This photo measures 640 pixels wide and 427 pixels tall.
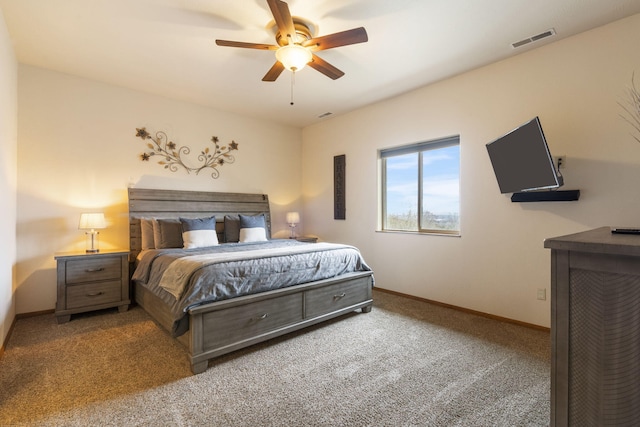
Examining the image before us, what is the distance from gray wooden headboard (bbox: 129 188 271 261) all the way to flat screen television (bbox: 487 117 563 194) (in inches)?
137

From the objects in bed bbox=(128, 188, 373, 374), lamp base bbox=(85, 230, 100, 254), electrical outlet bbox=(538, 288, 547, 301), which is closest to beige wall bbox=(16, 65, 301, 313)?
lamp base bbox=(85, 230, 100, 254)

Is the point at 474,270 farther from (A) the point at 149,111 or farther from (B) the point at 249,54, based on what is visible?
(A) the point at 149,111

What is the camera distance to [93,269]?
3328mm

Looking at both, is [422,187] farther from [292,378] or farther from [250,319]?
[292,378]

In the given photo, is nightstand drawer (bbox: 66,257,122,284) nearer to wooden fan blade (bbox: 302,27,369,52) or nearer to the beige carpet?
the beige carpet

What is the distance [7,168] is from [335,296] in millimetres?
3325

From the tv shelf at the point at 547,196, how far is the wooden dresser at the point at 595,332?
1996mm

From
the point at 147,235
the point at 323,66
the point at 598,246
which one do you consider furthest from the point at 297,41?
the point at 147,235

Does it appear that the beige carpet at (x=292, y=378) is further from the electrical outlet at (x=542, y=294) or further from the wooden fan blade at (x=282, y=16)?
the wooden fan blade at (x=282, y=16)

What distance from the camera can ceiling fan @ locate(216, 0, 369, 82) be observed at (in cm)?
218

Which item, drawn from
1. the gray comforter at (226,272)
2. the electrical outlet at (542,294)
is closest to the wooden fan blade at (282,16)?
the gray comforter at (226,272)

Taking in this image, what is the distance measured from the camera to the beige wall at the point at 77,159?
3385mm

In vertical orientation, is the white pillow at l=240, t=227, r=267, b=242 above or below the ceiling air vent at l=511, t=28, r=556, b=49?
below

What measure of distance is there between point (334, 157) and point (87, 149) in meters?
3.45
